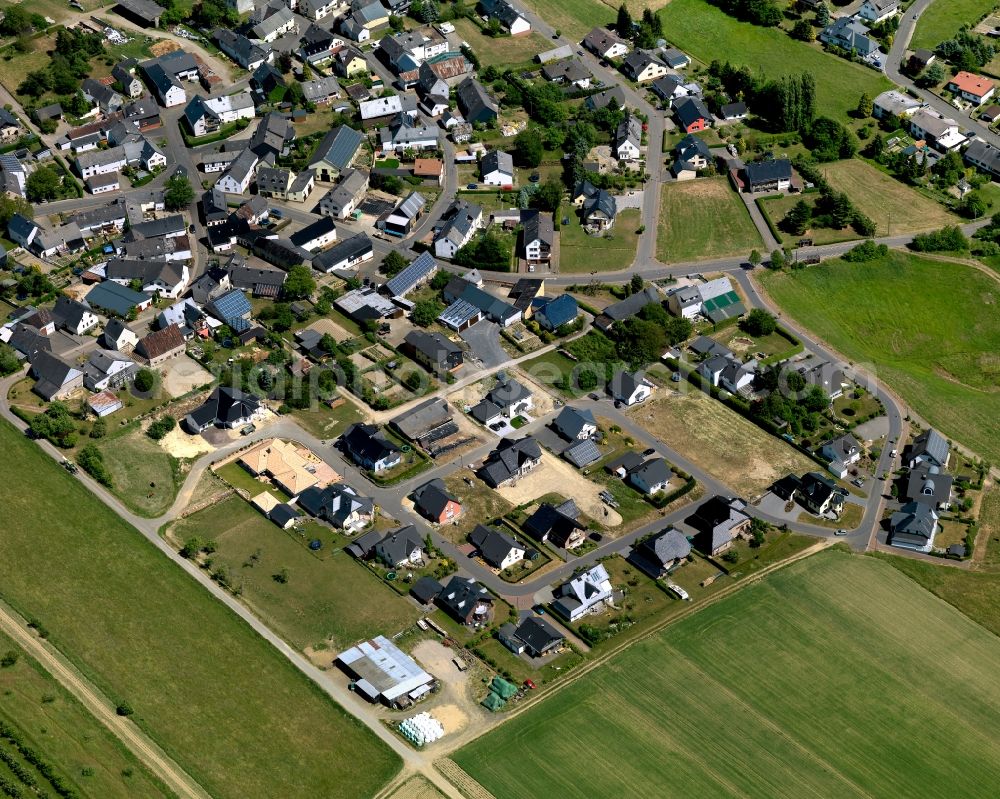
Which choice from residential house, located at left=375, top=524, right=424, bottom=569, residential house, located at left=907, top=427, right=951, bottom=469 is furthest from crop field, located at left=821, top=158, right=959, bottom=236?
residential house, located at left=375, top=524, right=424, bottom=569

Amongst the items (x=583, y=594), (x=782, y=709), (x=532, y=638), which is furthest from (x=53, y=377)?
(x=782, y=709)

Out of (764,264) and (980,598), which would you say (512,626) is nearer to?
(980,598)

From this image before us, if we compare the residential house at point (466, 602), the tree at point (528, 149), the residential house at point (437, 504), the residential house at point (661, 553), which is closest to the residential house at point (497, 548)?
the residential house at point (437, 504)

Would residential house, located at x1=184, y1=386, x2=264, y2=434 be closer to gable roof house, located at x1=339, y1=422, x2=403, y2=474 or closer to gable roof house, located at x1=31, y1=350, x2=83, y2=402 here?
gable roof house, located at x1=339, y1=422, x2=403, y2=474

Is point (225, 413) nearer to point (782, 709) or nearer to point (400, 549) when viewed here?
point (400, 549)

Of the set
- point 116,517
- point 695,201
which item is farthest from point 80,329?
point 695,201
